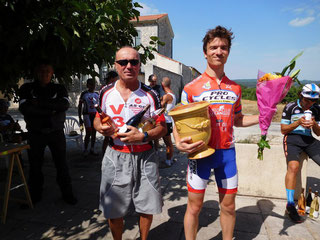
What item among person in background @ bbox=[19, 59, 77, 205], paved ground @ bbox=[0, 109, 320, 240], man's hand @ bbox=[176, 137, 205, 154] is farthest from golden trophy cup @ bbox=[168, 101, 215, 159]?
person in background @ bbox=[19, 59, 77, 205]

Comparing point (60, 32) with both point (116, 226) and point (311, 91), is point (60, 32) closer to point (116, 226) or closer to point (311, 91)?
point (116, 226)

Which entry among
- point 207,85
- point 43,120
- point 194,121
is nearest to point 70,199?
point 43,120

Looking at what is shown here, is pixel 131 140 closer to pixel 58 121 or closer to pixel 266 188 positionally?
pixel 58 121

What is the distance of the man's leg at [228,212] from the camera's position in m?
2.21

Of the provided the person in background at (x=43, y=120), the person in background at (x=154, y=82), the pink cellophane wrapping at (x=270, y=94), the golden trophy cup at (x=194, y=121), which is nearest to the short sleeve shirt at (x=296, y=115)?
the pink cellophane wrapping at (x=270, y=94)

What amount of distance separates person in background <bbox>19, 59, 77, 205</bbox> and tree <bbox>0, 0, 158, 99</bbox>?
0.27 metres

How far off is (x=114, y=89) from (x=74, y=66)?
69.6 inches

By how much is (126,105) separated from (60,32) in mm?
986

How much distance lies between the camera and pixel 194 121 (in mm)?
1904

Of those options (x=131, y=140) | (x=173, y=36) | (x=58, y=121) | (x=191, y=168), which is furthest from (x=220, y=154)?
(x=173, y=36)

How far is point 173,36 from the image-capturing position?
33.7 m

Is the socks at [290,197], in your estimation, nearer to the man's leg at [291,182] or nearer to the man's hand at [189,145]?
the man's leg at [291,182]

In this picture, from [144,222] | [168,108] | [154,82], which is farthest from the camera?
[154,82]

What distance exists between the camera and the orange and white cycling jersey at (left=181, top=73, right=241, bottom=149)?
215 cm
